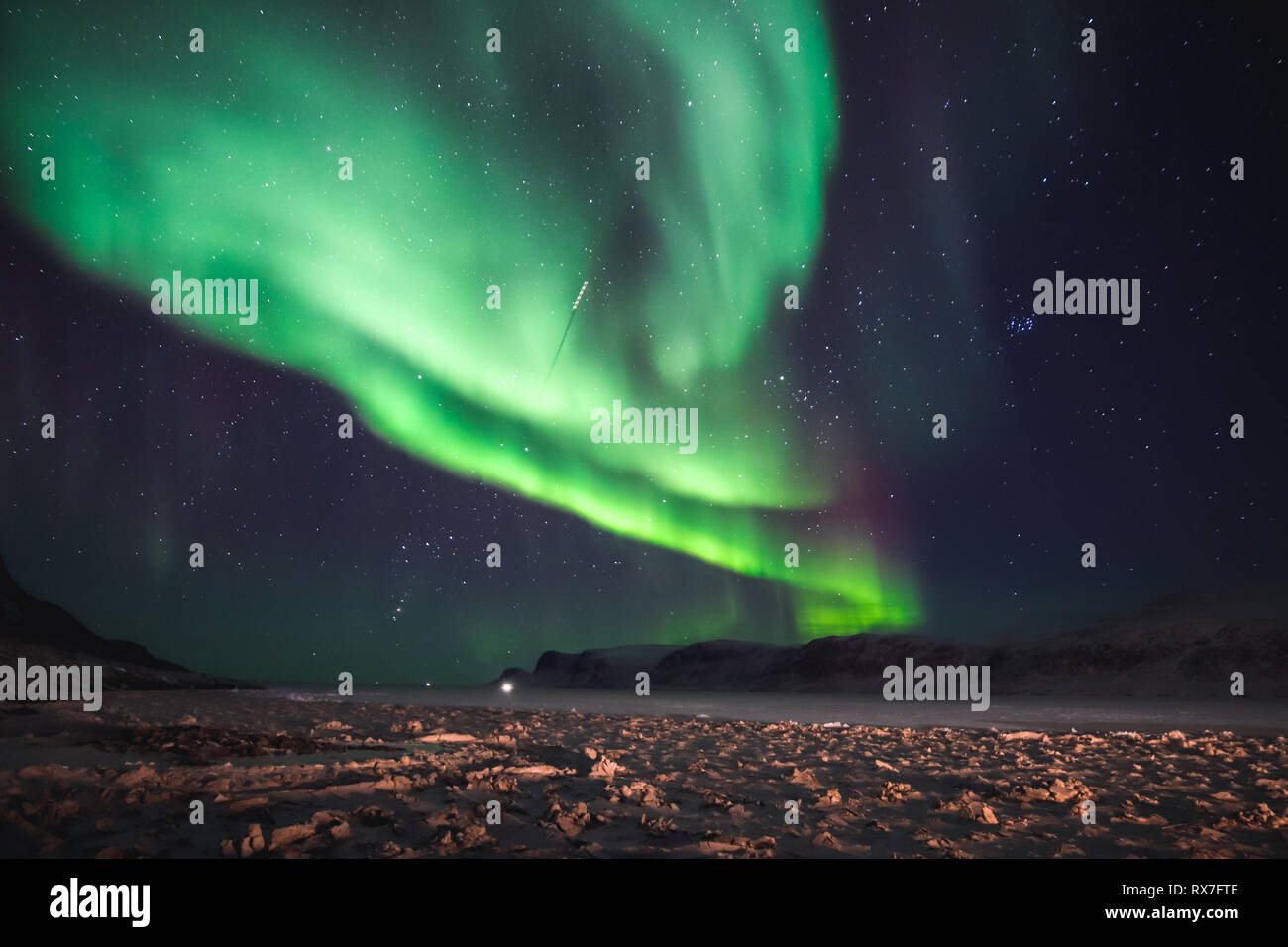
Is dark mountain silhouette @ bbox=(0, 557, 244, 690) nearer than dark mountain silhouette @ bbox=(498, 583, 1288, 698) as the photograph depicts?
Yes
